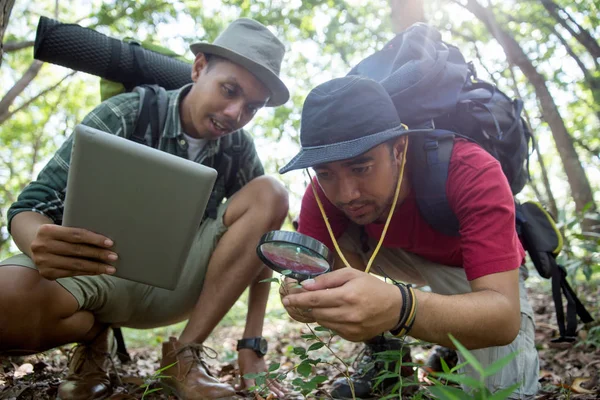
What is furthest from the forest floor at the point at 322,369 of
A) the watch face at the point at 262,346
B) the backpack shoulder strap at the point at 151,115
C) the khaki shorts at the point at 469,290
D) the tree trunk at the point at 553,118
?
the backpack shoulder strap at the point at 151,115

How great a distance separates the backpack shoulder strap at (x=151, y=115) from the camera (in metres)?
2.92

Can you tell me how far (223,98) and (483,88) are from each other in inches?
67.0

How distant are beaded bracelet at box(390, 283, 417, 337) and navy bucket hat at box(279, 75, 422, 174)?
0.70m

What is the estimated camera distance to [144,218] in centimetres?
207

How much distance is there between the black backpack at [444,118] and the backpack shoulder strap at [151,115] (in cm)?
141

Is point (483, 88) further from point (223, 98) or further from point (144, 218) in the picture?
point (144, 218)

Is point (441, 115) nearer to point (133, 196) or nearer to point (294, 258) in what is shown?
point (294, 258)

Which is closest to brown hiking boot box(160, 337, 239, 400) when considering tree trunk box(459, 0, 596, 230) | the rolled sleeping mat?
the rolled sleeping mat

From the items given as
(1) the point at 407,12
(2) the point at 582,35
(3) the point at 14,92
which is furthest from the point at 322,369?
(2) the point at 582,35

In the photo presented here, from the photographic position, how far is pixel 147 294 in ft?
9.39

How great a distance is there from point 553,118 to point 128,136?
593 cm

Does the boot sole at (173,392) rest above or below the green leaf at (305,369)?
below

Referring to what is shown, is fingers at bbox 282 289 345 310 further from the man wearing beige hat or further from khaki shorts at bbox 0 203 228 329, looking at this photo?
khaki shorts at bbox 0 203 228 329

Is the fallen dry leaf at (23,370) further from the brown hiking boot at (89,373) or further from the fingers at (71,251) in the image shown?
the fingers at (71,251)
